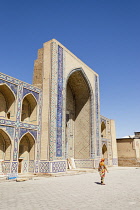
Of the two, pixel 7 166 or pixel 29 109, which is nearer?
pixel 7 166

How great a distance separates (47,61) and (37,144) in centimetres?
540

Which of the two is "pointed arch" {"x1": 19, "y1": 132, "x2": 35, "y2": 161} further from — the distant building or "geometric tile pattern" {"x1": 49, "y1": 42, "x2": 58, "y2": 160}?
the distant building

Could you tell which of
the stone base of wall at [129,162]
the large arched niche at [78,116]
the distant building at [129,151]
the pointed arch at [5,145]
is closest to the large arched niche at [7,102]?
the pointed arch at [5,145]

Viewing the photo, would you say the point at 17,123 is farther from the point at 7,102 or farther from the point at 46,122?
the point at 46,122

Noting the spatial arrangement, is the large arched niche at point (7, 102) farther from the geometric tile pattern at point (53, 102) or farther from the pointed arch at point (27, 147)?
the geometric tile pattern at point (53, 102)

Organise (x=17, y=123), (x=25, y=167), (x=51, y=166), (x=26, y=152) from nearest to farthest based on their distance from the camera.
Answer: (x=17, y=123)
(x=51, y=166)
(x=25, y=167)
(x=26, y=152)

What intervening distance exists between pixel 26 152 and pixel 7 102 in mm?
3159

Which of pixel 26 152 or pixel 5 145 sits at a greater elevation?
pixel 5 145

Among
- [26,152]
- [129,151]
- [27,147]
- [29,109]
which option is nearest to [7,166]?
[26,152]

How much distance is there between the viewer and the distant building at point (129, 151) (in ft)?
73.7

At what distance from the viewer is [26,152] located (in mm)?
11453

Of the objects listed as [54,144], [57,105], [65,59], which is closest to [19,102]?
[57,105]

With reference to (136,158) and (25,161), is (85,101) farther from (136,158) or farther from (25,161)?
(136,158)

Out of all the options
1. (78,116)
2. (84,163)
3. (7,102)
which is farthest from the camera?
(78,116)
